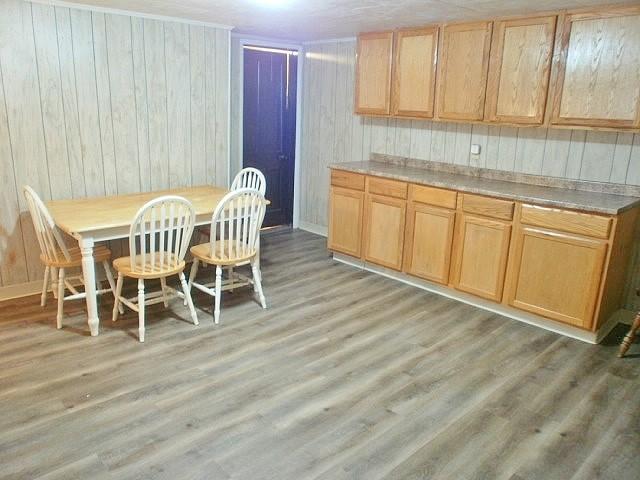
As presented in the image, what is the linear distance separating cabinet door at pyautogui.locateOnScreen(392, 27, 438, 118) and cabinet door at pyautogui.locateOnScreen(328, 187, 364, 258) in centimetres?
89

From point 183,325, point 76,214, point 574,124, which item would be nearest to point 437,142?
point 574,124

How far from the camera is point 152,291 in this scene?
4.04 m

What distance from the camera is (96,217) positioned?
11.0ft

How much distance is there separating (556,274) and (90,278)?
121 inches

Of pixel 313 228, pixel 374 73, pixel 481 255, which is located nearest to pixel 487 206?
pixel 481 255

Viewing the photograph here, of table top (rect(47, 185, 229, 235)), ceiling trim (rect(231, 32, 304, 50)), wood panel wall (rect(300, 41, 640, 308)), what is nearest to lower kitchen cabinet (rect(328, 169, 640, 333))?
wood panel wall (rect(300, 41, 640, 308))

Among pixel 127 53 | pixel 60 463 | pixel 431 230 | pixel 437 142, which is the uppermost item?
pixel 127 53

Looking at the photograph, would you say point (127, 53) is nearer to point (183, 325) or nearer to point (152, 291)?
point (152, 291)

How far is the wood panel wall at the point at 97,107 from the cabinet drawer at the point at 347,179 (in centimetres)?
118

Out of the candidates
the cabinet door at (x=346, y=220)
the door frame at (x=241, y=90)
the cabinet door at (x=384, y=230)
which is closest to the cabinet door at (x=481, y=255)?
the cabinet door at (x=384, y=230)

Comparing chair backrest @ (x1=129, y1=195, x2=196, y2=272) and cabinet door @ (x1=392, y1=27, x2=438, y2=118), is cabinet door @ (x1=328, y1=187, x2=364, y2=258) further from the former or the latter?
chair backrest @ (x1=129, y1=195, x2=196, y2=272)

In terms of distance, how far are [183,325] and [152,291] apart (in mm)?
742

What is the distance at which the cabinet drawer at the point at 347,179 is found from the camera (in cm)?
460

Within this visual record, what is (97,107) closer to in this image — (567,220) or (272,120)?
(272,120)
